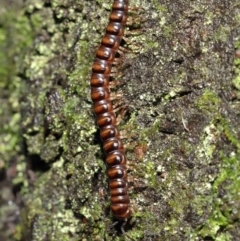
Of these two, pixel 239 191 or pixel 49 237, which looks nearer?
pixel 239 191

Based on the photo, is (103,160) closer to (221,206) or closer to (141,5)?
(221,206)

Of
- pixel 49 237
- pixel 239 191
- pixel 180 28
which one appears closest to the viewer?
pixel 239 191

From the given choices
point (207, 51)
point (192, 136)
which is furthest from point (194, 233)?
point (207, 51)
